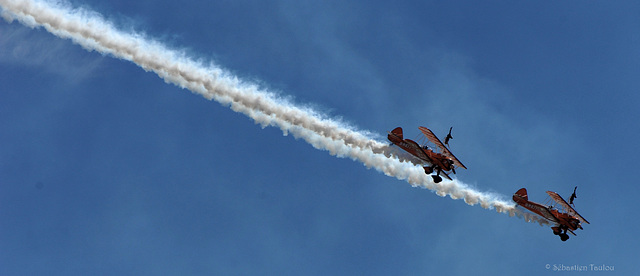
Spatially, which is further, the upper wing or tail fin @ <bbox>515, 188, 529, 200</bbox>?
tail fin @ <bbox>515, 188, 529, 200</bbox>

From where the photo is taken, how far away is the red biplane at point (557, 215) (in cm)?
8206

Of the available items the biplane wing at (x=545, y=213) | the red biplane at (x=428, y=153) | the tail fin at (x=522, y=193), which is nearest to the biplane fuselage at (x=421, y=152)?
the red biplane at (x=428, y=153)

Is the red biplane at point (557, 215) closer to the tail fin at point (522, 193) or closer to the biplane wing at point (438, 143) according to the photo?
the tail fin at point (522, 193)

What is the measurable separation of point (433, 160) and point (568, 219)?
17499 mm

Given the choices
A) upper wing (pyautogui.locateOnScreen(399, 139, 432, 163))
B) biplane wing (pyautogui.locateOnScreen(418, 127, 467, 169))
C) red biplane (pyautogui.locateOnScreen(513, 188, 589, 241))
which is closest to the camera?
upper wing (pyautogui.locateOnScreen(399, 139, 432, 163))

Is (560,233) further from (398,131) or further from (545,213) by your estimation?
(398,131)

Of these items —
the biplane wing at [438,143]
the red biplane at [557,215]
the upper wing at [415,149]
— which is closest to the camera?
the upper wing at [415,149]

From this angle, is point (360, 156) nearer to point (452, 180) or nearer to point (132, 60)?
point (452, 180)

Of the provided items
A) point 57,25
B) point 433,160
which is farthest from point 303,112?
point 57,25

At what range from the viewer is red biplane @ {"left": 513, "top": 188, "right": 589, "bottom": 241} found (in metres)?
82.1

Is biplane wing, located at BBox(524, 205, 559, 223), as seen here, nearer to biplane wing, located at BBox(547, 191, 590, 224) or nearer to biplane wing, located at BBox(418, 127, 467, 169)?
biplane wing, located at BBox(547, 191, 590, 224)

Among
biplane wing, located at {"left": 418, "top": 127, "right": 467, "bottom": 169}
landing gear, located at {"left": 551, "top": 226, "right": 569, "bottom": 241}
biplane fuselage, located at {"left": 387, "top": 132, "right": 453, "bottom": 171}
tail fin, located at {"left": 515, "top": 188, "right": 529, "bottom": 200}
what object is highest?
tail fin, located at {"left": 515, "top": 188, "right": 529, "bottom": 200}

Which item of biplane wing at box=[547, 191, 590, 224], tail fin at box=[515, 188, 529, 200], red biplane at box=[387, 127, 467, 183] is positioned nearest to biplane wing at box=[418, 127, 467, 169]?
red biplane at box=[387, 127, 467, 183]

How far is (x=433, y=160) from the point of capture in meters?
75.4
